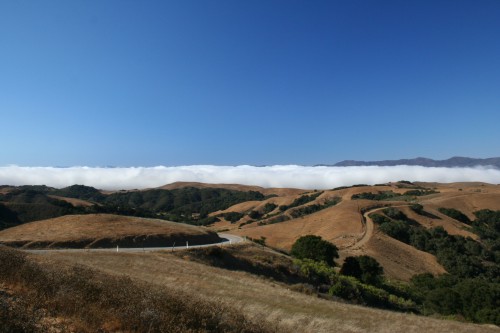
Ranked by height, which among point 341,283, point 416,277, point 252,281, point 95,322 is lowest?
point 416,277

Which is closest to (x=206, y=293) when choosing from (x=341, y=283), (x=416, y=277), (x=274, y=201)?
(x=341, y=283)

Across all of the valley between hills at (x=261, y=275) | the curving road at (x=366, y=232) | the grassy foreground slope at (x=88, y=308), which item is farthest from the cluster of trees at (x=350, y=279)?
the grassy foreground slope at (x=88, y=308)

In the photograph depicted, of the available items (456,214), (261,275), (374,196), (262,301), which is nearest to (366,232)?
(456,214)

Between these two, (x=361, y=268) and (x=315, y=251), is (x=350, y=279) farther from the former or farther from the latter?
(x=315, y=251)

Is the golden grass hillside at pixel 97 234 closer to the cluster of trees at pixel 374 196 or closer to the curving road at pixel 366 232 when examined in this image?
the curving road at pixel 366 232

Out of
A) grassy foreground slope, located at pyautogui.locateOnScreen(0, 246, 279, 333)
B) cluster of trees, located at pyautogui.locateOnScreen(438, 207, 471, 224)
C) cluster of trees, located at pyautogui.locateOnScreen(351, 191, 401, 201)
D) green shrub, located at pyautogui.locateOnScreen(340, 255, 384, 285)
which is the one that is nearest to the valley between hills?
grassy foreground slope, located at pyautogui.locateOnScreen(0, 246, 279, 333)

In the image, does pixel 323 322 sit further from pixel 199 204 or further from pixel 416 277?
pixel 199 204

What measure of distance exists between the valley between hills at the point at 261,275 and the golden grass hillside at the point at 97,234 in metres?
0.15

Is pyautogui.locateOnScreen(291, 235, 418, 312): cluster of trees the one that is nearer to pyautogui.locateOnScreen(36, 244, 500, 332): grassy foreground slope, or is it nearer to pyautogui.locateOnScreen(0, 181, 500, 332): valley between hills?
pyautogui.locateOnScreen(0, 181, 500, 332): valley between hills

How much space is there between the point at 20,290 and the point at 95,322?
2.75 meters

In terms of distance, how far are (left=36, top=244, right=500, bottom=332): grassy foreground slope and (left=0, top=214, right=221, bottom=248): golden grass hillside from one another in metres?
7.89

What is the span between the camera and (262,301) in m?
17.5

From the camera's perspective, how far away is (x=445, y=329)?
16562 millimetres

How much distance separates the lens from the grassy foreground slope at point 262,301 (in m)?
15.0
